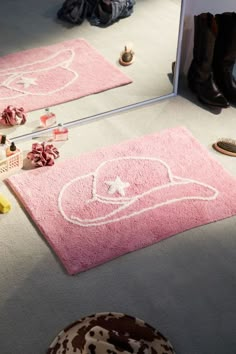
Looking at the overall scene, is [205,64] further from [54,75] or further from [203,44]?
[54,75]

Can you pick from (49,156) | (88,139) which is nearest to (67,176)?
(49,156)

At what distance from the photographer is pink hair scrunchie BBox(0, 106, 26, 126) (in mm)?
2312

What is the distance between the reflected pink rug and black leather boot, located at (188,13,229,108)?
355 millimetres

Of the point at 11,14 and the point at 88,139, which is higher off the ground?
the point at 11,14

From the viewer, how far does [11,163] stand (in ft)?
7.01

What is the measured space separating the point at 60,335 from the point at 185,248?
0.55 meters

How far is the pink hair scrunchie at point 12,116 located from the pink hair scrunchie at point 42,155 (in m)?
0.19

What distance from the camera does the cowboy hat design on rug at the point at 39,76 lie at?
2.32 m

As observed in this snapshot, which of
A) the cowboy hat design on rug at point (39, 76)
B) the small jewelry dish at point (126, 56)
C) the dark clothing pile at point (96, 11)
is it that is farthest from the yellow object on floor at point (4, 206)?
the small jewelry dish at point (126, 56)

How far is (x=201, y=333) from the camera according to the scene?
159 centimetres

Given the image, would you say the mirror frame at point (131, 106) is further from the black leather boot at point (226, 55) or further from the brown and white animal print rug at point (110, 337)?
the brown and white animal print rug at point (110, 337)

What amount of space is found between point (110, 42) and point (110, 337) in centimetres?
144

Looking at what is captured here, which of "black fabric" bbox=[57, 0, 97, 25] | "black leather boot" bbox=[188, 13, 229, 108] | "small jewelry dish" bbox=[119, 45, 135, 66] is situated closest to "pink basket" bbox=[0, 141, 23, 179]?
"black fabric" bbox=[57, 0, 97, 25]

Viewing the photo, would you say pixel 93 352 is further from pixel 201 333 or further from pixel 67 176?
pixel 67 176
